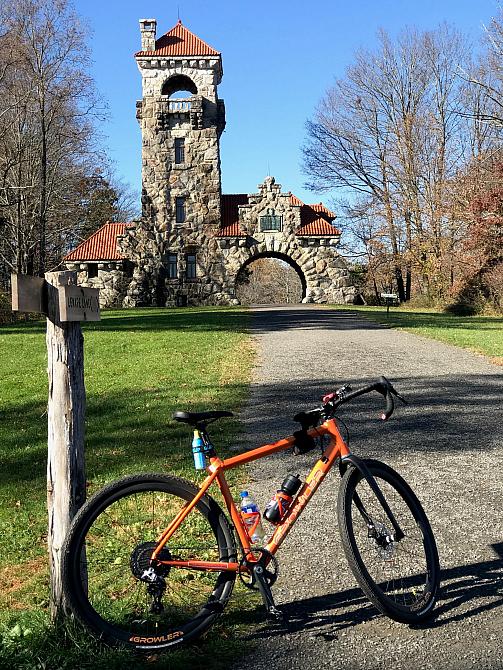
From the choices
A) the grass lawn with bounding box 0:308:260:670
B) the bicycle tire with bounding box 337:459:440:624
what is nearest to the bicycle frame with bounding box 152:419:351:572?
the bicycle tire with bounding box 337:459:440:624

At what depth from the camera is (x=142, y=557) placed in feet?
13.4

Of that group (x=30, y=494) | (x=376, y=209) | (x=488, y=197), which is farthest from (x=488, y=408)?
(x=376, y=209)

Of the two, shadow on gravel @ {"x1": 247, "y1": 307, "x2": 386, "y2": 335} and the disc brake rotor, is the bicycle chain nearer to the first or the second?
the disc brake rotor

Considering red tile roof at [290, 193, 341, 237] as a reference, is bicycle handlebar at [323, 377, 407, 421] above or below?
below

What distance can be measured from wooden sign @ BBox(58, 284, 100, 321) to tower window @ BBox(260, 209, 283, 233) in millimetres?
48385

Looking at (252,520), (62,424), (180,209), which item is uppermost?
(180,209)

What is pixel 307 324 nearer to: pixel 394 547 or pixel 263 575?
pixel 394 547

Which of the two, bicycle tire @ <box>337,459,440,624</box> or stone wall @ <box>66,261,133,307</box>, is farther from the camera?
stone wall @ <box>66,261,133,307</box>

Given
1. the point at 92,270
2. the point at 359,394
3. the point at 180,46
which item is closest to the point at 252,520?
the point at 359,394

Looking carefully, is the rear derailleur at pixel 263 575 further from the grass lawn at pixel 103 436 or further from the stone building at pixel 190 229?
the stone building at pixel 190 229

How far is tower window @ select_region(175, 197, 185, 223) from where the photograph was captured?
2047 inches

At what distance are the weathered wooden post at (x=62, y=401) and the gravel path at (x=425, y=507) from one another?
44.5 inches

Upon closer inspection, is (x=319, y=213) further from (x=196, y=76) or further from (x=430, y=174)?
(x=196, y=76)

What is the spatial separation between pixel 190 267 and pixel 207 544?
4821 cm
